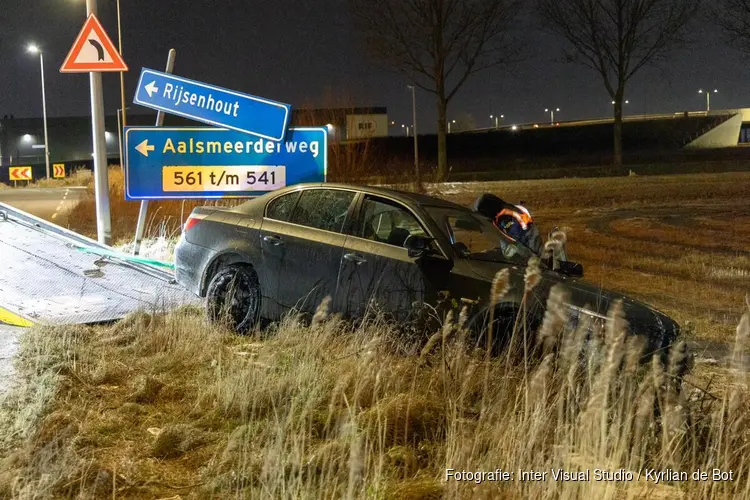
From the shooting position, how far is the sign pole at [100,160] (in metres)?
10.9

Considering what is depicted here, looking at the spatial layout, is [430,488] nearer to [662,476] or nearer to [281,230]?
[662,476]

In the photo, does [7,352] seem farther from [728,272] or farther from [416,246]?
[728,272]

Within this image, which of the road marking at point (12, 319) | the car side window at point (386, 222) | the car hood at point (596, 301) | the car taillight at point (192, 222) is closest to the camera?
the car hood at point (596, 301)

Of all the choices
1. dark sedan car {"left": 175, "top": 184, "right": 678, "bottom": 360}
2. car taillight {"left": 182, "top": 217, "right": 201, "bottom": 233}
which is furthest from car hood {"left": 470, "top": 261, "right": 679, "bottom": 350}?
car taillight {"left": 182, "top": 217, "right": 201, "bottom": 233}

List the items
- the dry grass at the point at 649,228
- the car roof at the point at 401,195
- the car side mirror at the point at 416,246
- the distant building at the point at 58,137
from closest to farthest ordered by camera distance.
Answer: the car side mirror at the point at 416,246, the car roof at the point at 401,195, the dry grass at the point at 649,228, the distant building at the point at 58,137

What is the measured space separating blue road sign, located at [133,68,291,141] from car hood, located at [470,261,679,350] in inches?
187

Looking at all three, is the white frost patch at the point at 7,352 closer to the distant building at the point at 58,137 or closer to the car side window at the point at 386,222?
the car side window at the point at 386,222

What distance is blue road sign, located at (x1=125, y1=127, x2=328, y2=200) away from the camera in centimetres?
1045

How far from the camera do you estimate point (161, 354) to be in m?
5.99

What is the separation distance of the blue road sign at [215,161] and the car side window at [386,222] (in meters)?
3.72

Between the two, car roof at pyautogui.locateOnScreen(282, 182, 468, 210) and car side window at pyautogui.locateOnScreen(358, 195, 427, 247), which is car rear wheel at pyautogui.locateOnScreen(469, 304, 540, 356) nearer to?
car side window at pyautogui.locateOnScreen(358, 195, 427, 247)

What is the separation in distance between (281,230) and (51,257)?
358cm

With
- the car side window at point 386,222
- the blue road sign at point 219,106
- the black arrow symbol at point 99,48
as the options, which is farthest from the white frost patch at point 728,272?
the black arrow symbol at point 99,48

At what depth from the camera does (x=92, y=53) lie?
33.5ft
